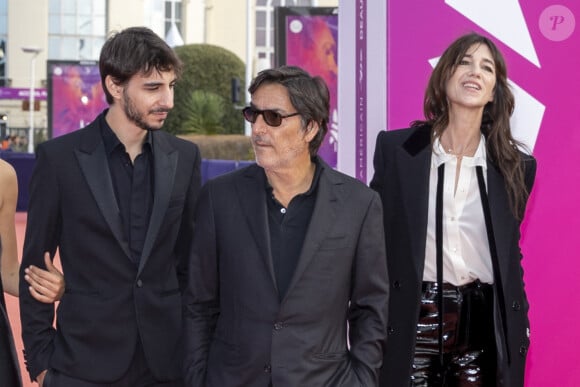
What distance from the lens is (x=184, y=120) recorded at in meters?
28.1

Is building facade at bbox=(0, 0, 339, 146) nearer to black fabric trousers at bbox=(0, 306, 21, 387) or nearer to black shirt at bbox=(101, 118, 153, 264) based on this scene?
black shirt at bbox=(101, 118, 153, 264)

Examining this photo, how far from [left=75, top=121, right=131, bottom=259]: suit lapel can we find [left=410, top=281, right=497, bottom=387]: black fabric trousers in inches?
43.8

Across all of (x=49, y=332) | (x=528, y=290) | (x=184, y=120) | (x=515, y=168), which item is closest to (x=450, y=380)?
(x=515, y=168)

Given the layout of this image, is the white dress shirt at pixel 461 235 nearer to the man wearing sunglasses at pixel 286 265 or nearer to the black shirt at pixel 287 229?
the man wearing sunglasses at pixel 286 265

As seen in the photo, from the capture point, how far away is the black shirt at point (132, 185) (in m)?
3.38

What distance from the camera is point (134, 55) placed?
343 cm

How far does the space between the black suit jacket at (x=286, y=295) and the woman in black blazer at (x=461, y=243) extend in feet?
1.79

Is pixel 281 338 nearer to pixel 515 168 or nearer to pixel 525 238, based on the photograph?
pixel 515 168

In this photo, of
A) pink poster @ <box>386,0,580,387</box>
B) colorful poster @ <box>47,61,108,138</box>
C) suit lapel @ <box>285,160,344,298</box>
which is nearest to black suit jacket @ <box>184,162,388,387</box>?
suit lapel @ <box>285,160,344,298</box>

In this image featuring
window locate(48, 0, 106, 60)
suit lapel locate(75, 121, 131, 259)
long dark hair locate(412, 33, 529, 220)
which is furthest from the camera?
window locate(48, 0, 106, 60)

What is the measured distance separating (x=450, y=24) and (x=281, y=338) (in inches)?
85.2

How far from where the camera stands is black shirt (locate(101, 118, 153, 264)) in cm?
338

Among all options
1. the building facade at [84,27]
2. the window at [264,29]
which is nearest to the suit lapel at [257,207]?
the building facade at [84,27]

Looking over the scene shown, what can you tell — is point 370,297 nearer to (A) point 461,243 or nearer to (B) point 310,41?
(A) point 461,243
